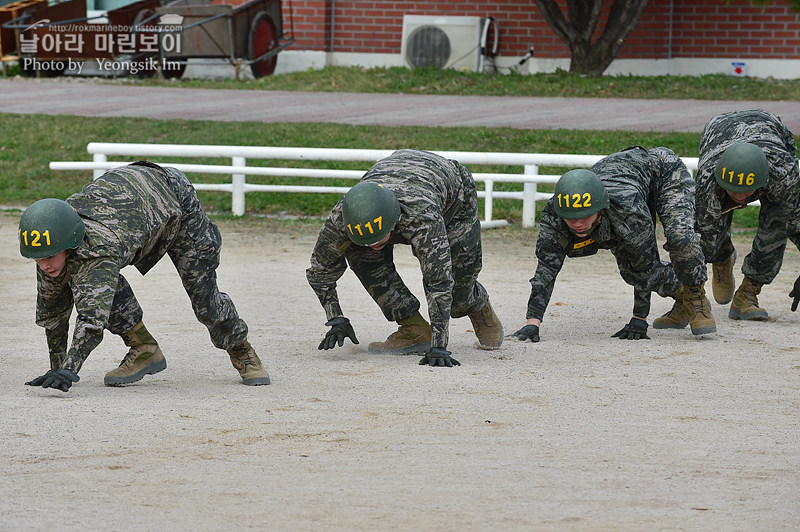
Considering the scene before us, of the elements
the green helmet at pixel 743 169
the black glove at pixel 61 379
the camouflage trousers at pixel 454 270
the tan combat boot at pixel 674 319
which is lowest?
the tan combat boot at pixel 674 319

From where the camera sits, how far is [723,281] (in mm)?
9133

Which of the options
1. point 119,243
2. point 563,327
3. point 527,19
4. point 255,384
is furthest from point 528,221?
point 527,19

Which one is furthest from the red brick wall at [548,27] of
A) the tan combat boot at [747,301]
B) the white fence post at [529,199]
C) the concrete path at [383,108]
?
the tan combat boot at [747,301]

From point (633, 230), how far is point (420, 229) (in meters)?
1.70

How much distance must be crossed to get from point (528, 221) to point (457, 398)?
7212 mm

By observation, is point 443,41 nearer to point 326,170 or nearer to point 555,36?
point 555,36

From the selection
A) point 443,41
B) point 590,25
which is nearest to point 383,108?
point 590,25

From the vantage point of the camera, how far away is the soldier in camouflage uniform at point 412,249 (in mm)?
6391

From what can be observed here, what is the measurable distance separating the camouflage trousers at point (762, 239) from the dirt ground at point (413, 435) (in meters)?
0.44

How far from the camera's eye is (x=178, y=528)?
413cm

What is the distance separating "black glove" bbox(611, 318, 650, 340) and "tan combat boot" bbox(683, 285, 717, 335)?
33 cm

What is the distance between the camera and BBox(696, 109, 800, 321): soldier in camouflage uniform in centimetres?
779

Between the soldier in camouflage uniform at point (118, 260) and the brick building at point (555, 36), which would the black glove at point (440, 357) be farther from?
the brick building at point (555, 36)

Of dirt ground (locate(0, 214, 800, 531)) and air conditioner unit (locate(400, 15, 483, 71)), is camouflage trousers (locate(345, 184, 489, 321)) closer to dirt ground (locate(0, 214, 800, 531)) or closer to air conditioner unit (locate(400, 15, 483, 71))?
dirt ground (locate(0, 214, 800, 531))
